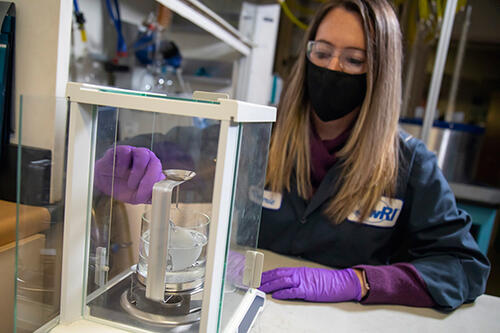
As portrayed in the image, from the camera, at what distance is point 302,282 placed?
2.82 feet

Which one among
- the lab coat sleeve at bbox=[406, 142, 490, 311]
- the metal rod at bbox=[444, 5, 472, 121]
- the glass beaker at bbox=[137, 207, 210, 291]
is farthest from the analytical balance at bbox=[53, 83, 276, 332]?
the metal rod at bbox=[444, 5, 472, 121]

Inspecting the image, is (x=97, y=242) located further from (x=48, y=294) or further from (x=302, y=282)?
(x=302, y=282)

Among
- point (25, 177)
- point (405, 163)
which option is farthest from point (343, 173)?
point (25, 177)

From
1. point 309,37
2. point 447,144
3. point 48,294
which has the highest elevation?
point 309,37

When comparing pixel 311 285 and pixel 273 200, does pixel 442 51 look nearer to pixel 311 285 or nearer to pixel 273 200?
pixel 273 200

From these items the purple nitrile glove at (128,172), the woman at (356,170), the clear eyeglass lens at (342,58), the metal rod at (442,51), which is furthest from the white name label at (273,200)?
the metal rod at (442,51)

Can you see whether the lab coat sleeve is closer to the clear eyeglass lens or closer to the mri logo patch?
the mri logo patch

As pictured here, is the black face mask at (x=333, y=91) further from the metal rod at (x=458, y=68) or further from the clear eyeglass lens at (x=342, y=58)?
the metal rod at (x=458, y=68)

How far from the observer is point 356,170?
3.79 feet

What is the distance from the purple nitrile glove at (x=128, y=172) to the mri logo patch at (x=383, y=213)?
0.81 m

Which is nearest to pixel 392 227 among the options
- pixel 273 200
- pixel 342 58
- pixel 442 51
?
pixel 273 200

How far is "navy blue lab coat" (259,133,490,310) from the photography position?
1048 millimetres

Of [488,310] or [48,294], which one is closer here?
[48,294]

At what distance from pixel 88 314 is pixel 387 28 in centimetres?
115
